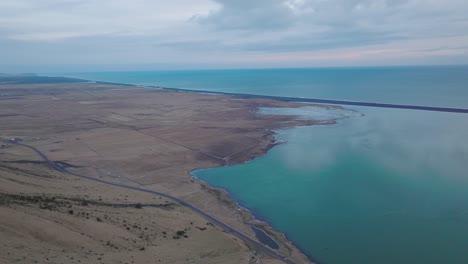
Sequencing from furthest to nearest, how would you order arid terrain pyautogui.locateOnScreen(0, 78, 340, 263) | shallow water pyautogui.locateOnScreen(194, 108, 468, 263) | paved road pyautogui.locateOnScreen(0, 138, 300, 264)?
1. shallow water pyautogui.locateOnScreen(194, 108, 468, 263)
2. paved road pyautogui.locateOnScreen(0, 138, 300, 264)
3. arid terrain pyautogui.locateOnScreen(0, 78, 340, 263)

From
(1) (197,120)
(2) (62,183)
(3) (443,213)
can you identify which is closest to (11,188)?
(2) (62,183)

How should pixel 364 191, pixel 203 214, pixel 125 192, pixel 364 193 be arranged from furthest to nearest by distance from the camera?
1. pixel 364 191
2. pixel 364 193
3. pixel 125 192
4. pixel 203 214

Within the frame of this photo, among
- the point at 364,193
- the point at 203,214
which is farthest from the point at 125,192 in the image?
the point at 364,193

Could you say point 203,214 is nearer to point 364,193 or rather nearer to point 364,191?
point 364,193

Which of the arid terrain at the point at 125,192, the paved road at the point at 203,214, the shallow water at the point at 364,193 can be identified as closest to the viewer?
the arid terrain at the point at 125,192

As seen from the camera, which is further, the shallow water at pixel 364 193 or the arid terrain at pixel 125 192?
the shallow water at pixel 364 193

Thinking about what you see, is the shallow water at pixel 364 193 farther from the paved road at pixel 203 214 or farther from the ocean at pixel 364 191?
the paved road at pixel 203 214

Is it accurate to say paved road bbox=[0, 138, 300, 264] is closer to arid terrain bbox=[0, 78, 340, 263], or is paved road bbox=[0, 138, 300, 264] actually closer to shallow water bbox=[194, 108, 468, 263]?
arid terrain bbox=[0, 78, 340, 263]

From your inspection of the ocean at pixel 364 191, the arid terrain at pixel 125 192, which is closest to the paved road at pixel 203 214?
the arid terrain at pixel 125 192

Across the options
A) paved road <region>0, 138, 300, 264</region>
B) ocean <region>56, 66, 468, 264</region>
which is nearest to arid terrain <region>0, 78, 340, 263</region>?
paved road <region>0, 138, 300, 264</region>
